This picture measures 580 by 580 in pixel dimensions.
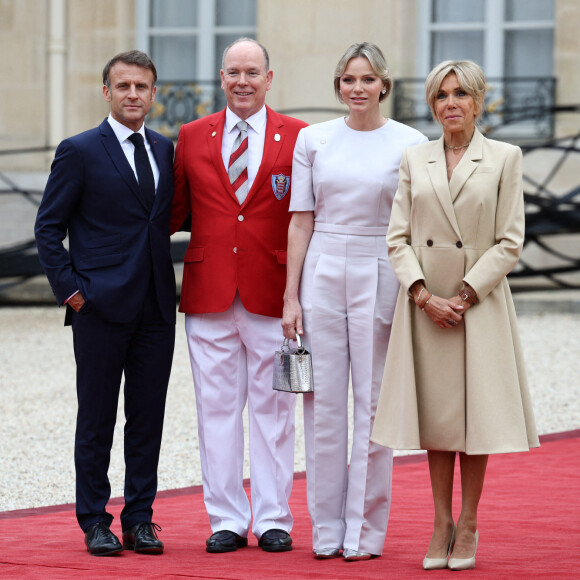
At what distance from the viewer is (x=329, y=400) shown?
444cm

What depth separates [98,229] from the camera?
4.45 meters

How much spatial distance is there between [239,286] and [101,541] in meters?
1.06

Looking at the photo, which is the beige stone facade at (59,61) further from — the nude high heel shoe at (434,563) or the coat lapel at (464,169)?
the nude high heel shoe at (434,563)

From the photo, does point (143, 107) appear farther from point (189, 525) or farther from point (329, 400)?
point (189, 525)

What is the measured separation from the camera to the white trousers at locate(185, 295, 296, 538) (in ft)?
15.1

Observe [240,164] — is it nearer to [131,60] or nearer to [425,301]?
[131,60]

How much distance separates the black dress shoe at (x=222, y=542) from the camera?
445 cm

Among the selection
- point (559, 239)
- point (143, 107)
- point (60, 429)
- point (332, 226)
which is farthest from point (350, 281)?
point (559, 239)

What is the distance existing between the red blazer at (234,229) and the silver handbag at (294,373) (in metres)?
0.28

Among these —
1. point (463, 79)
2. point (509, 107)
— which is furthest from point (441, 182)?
point (509, 107)

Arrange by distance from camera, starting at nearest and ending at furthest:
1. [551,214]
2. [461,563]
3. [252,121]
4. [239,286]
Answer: [461,563] < [239,286] < [252,121] < [551,214]

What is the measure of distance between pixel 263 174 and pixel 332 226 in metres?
0.37

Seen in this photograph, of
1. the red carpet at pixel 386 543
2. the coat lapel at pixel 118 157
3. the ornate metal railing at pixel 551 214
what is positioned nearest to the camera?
the red carpet at pixel 386 543

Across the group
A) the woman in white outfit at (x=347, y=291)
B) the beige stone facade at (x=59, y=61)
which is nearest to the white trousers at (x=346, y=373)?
the woman in white outfit at (x=347, y=291)
